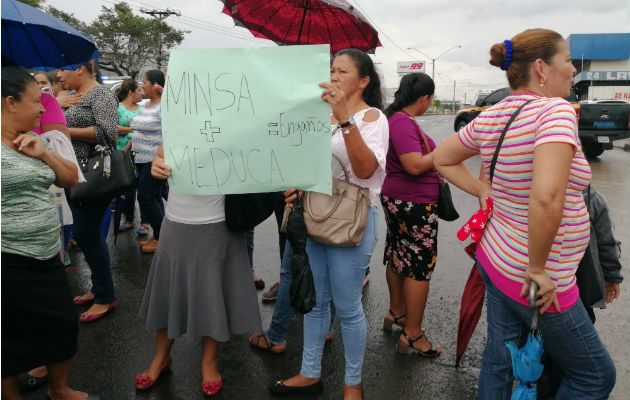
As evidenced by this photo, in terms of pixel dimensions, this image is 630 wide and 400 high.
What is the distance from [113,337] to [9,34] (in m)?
2.06

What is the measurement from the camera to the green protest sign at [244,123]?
6.91 ft

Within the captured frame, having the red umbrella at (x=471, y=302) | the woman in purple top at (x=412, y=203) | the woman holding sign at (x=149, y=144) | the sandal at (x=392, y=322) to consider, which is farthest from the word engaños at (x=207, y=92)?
the woman holding sign at (x=149, y=144)

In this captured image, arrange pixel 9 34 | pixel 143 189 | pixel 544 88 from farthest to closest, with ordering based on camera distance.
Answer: pixel 143 189
pixel 9 34
pixel 544 88

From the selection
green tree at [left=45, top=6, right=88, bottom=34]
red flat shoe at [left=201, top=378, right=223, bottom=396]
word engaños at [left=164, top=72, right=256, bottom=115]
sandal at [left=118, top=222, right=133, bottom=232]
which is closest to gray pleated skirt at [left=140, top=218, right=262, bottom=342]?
red flat shoe at [left=201, top=378, right=223, bottom=396]

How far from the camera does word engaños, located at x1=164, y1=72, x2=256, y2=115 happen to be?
7.03 feet

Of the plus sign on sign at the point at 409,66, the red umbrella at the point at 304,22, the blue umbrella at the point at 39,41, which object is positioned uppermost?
the plus sign on sign at the point at 409,66

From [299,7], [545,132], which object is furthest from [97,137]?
[545,132]

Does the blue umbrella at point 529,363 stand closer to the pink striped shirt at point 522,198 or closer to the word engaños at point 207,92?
the pink striped shirt at point 522,198

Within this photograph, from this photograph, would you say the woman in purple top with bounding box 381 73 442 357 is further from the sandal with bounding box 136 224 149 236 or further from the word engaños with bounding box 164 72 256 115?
the sandal with bounding box 136 224 149 236

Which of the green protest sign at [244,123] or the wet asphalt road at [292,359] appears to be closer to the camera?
the green protest sign at [244,123]

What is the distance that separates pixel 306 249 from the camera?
2467mm

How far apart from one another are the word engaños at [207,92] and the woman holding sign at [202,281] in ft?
1.80

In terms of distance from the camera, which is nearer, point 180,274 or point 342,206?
point 342,206

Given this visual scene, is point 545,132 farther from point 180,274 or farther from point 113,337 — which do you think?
point 113,337
